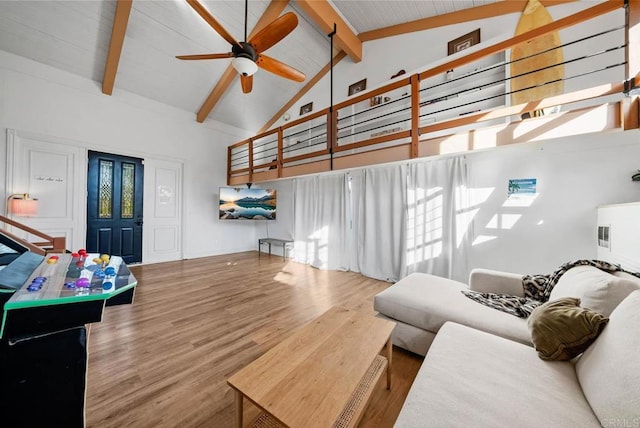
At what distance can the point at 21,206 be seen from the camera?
3.37 m

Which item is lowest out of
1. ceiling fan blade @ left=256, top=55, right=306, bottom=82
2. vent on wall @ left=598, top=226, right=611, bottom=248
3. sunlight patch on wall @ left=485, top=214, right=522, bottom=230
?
vent on wall @ left=598, top=226, right=611, bottom=248

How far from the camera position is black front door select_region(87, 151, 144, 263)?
4363 mm

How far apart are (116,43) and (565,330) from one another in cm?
591

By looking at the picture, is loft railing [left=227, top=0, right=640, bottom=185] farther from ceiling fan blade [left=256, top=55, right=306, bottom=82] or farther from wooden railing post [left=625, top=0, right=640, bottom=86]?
ceiling fan blade [left=256, top=55, right=306, bottom=82]

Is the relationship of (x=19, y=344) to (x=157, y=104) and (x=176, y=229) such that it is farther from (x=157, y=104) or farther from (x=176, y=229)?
(x=157, y=104)

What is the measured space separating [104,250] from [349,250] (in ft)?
15.6

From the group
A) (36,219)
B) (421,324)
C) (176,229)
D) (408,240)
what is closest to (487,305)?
(421,324)

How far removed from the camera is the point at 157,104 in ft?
16.4

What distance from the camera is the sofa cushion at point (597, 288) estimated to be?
1255mm

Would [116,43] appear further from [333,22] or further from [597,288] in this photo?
[597,288]

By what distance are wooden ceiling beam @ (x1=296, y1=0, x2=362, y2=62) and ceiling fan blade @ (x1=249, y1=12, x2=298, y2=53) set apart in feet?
4.93

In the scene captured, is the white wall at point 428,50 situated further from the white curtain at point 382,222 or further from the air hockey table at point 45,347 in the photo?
the air hockey table at point 45,347

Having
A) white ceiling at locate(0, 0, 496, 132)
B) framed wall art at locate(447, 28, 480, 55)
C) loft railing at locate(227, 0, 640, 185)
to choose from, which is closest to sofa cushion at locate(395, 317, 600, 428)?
loft railing at locate(227, 0, 640, 185)

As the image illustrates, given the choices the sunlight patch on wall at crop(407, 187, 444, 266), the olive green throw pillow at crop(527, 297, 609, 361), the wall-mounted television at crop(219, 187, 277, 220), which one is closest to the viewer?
the olive green throw pillow at crop(527, 297, 609, 361)
